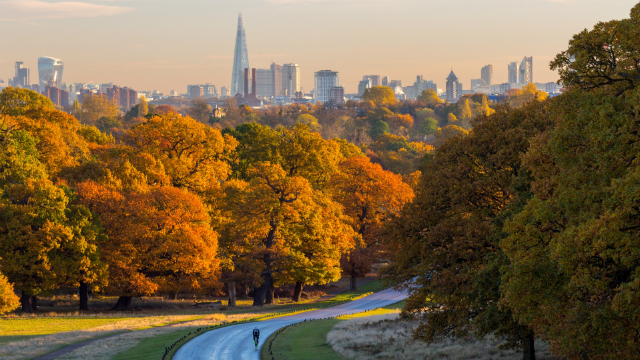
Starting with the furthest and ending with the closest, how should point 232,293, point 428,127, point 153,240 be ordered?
point 428,127 → point 232,293 → point 153,240

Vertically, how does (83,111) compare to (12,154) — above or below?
above

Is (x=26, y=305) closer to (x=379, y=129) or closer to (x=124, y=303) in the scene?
(x=124, y=303)

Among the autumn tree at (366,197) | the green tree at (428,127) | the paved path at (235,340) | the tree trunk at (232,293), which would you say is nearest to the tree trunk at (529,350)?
the paved path at (235,340)

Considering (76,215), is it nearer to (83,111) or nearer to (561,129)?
(561,129)

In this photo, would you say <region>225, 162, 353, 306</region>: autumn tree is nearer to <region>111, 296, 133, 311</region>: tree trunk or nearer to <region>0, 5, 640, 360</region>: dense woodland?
<region>0, 5, 640, 360</region>: dense woodland

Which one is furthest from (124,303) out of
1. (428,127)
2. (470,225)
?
(428,127)

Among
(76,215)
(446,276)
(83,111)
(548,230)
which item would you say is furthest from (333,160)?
(83,111)
